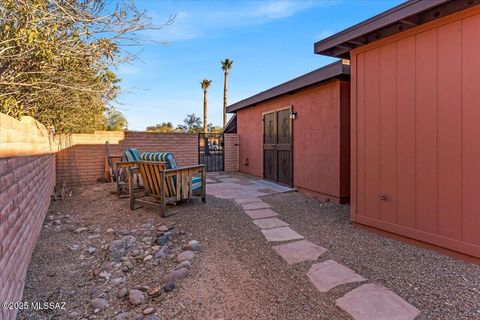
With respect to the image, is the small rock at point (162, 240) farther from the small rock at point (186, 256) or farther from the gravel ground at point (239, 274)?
the small rock at point (186, 256)

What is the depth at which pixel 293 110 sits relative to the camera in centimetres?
659

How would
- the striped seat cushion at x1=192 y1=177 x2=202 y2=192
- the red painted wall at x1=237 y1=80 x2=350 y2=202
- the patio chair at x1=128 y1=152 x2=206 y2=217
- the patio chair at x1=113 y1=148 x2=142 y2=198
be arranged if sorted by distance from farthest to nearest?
1. the patio chair at x1=113 y1=148 x2=142 y2=198
2. the red painted wall at x1=237 y1=80 x2=350 y2=202
3. the striped seat cushion at x1=192 y1=177 x2=202 y2=192
4. the patio chair at x1=128 y1=152 x2=206 y2=217

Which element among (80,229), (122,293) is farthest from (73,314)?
(80,229)

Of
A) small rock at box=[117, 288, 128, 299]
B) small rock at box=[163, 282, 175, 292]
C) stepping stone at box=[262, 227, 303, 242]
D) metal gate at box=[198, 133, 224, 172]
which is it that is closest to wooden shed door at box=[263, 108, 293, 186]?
metal gate at box=[198, 133, 224, 172]

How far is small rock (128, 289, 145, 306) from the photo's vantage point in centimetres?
231

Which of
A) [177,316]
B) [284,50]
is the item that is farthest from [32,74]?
[284,50]

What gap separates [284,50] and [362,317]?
10096 millimetres

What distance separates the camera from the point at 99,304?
234 centimetres

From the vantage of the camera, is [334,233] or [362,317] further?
[334,233]

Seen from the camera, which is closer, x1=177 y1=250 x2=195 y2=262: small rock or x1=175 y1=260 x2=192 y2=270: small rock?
x1=175 y1=260 x2=192 y2=270: small rock

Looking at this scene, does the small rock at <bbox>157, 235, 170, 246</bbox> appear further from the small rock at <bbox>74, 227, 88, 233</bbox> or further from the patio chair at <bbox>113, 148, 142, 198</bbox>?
the patio chair at <bbox>113, 148, 142, 198</bbox>

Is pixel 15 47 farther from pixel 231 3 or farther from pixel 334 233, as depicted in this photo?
pixel 231 3

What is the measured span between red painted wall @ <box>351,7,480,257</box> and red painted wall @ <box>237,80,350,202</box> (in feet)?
4.30

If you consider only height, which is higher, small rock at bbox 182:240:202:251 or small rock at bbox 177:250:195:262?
small rock at bbox 182:240:202:251
